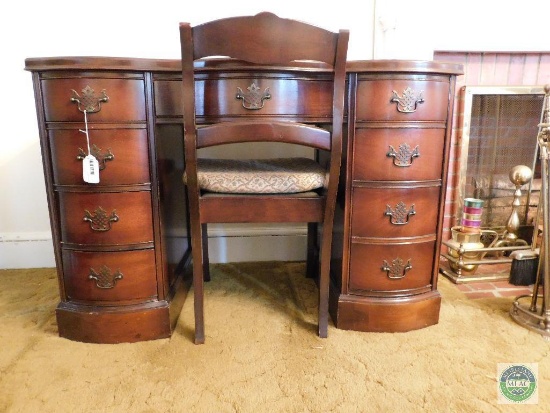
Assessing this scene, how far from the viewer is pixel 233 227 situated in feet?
6.07

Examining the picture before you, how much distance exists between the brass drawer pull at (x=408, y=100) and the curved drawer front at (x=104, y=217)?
797 mm

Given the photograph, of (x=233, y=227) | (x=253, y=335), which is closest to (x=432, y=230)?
(x=253, y=335)

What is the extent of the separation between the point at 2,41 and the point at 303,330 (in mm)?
1685

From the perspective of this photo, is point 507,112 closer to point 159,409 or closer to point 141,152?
point 141,152

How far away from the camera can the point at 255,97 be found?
42.8 inches

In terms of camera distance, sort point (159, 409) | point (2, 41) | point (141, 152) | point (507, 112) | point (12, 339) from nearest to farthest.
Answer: point (159, 409), point (141, 152), point (12, 339), point (2, 41), point (507, 112)

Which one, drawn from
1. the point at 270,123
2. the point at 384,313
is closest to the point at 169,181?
the point at 270,123

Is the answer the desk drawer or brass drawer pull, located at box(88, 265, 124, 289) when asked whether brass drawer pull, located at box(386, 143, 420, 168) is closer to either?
the desk drawer

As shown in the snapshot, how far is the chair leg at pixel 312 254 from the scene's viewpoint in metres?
1.66

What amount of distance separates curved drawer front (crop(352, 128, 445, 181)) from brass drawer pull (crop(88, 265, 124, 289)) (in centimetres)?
80

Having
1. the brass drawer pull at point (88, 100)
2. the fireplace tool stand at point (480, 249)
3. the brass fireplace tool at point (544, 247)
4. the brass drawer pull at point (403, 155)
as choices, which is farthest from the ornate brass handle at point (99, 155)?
the fireplace tool stand at point (480, 249)

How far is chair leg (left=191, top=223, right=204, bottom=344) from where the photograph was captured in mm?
1141

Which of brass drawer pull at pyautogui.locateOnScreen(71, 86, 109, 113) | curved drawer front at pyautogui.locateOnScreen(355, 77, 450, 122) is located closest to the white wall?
curved drawer front at pyautogui.locateOnScreen(355, 77, 450, 122)

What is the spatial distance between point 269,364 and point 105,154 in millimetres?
771
